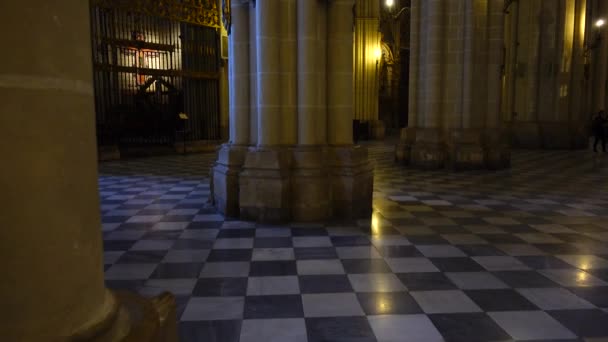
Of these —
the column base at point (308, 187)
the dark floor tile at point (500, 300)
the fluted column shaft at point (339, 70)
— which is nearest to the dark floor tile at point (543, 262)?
the dark floor tile at point (500, 300)

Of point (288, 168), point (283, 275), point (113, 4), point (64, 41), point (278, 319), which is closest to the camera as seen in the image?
point (64, 41)

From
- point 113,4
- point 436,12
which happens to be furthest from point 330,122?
point 113,4

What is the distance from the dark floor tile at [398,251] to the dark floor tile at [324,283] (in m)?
0.81

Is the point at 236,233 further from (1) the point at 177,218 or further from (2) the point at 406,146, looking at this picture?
(2) the point at 406,146

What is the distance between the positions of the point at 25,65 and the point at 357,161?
17.3 ft

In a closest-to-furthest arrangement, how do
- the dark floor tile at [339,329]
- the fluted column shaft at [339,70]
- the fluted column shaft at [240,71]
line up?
the dark floor tile at [339,329]
the fluted column shaft at [339,70]
the fluted column shaft at [240,71]

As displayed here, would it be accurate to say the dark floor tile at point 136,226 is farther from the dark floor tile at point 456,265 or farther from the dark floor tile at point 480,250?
the dark floor tile at point 480,250

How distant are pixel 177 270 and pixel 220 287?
2.09ft

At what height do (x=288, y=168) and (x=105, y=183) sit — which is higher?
(x=288, y=168)

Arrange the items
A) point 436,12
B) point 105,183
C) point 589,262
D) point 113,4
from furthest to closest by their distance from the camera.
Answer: point 113,4 → point 436,12 → point 105,183 → point 589,262

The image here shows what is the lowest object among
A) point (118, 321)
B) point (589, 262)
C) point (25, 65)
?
point (589, 262)

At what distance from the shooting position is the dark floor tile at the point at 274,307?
3.24 metres

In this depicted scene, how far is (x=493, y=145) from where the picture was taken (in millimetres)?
11391

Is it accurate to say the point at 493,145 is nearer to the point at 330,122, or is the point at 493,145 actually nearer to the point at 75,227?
the point at 330,122
